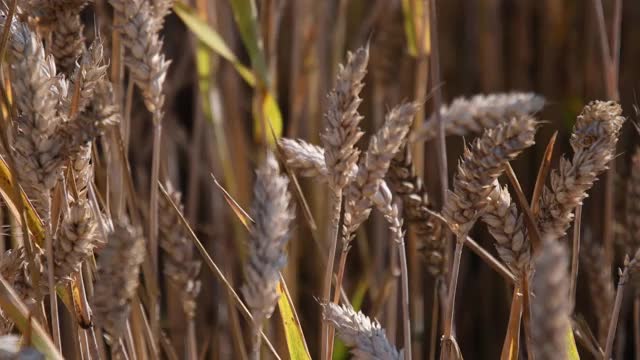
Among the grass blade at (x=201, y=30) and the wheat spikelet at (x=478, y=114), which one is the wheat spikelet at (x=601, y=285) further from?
the grass blade at (x=201, y=30)

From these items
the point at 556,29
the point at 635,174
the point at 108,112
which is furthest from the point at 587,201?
the point at 108,112

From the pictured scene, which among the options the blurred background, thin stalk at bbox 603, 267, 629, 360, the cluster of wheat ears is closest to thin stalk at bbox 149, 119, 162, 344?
the cluster of wheat ears

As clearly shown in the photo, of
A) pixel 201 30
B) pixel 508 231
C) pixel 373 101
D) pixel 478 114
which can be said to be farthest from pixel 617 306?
pixel 373 101

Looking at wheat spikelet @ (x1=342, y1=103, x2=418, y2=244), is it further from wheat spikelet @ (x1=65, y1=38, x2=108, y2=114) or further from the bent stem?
wheat spikelet @ (x1=65, y1=38, x2=108, y2=114)

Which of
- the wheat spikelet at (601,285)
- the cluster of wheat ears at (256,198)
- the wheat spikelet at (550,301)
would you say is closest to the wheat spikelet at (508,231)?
the cluster of wheat ears at (256,198)

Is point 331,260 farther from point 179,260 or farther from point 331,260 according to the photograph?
point 179,260

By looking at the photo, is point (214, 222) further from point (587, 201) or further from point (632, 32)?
point (632, 32)

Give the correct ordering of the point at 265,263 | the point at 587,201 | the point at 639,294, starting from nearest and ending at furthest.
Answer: the point at 265,263
the point at 639,294
the point at 587,201
